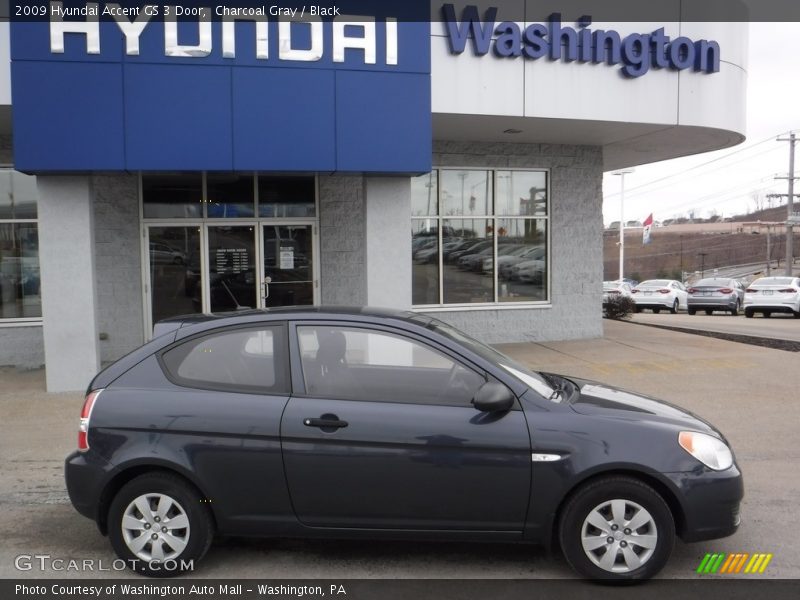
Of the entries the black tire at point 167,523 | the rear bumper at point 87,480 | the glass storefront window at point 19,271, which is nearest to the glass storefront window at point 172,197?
the glass storefront window at point 19,271

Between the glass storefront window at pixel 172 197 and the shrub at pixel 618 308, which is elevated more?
the glass storefront window at pixel 172 197

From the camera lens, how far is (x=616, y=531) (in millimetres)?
3928

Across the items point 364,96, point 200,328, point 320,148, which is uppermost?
point 364,96

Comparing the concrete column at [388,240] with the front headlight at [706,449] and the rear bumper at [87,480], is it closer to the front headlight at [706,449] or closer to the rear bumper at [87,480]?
the rear bumper at [87,480]

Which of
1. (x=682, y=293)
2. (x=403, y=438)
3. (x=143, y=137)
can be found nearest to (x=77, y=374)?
(x=143, y=137)

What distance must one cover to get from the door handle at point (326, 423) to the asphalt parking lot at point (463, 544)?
93 centimetres

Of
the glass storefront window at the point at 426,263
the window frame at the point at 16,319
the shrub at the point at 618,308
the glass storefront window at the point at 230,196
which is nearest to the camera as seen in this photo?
the window frame at the point at 16,319

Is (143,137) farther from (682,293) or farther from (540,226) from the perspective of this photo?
(682,293)

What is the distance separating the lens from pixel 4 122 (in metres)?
10.1

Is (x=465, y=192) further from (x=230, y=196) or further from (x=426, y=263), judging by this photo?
(x=230, y=196)

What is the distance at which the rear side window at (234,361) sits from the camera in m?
4.16

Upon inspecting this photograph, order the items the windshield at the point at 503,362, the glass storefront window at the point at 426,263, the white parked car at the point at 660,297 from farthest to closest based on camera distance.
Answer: the white parked car at the point at 660,297 < the glass storefront window at the point at 426,263 < the windshield at the point at 503,362

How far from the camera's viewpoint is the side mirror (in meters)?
3.91

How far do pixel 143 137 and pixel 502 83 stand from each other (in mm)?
5094
